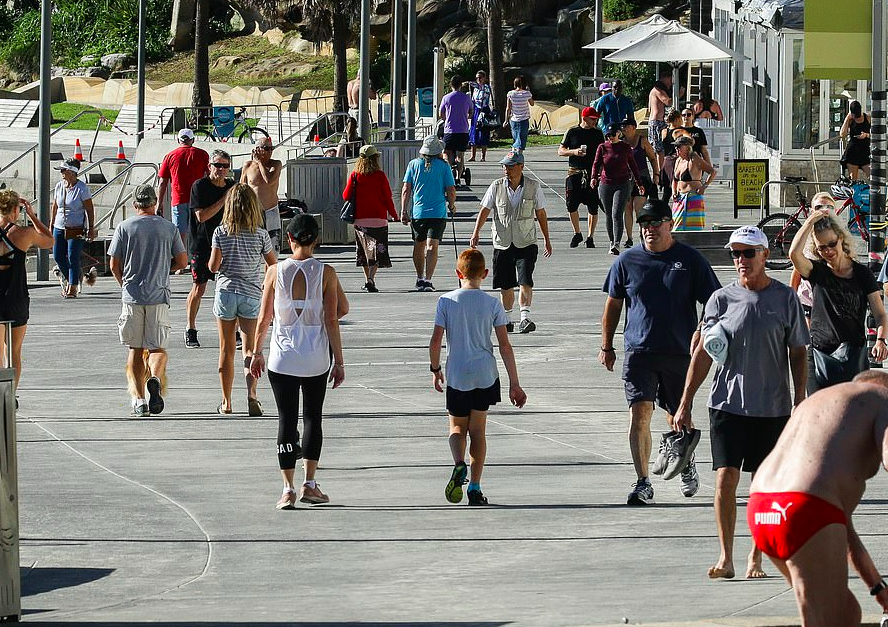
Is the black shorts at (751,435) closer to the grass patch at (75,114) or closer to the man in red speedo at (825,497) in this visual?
the man in red speedo at (825,497)

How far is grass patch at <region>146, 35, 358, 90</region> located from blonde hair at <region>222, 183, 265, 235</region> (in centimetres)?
5157

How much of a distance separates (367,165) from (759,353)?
10940 mm

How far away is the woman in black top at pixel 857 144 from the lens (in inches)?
968

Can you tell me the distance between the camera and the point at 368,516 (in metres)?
9.74

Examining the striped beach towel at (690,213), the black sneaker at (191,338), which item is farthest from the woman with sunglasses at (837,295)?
the striped beach towel at (690,213)

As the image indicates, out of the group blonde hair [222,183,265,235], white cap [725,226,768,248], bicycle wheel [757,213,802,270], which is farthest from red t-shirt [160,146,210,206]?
white cap [725,226,768,248]

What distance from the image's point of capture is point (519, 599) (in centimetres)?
777

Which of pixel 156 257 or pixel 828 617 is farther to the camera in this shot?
pixel 156 257

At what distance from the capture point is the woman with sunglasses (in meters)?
10.1

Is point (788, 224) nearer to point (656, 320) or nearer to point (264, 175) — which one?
point (264, 175)

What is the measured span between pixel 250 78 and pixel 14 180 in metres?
27.1

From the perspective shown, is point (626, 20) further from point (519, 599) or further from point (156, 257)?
point (519, 599)

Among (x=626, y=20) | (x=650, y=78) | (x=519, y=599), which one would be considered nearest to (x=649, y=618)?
(x=519, y=599)

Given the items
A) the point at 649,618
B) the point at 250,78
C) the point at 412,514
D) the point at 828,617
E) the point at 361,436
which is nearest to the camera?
the point at 828,617
